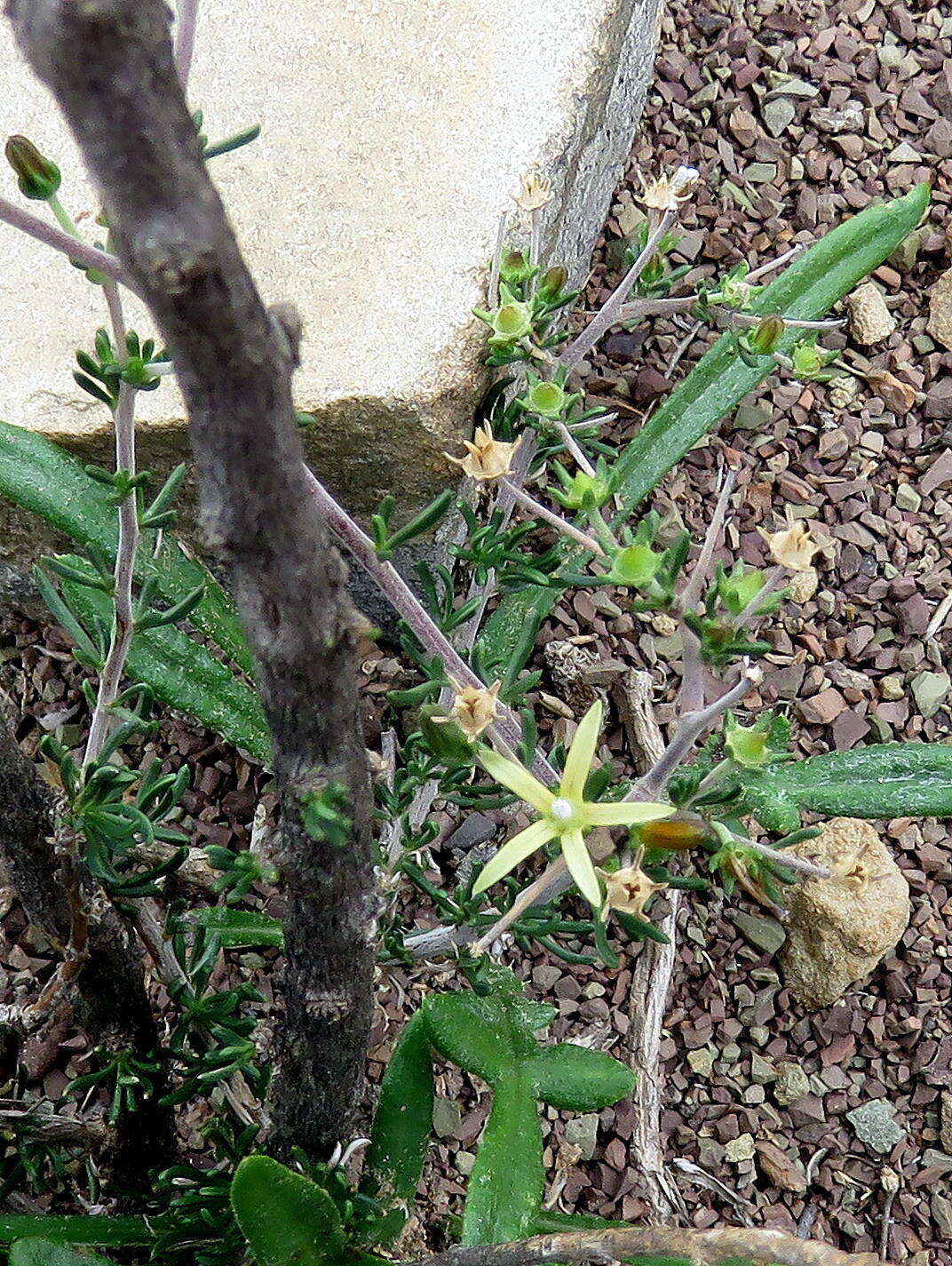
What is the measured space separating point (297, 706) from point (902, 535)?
76.5 inches

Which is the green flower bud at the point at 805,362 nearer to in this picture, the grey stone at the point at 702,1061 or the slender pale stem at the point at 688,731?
the slender pale stem at the point at 688,731

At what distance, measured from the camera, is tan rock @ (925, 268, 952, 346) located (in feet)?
8.71

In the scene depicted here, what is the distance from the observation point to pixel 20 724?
7.28ft

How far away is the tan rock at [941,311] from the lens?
2654 mm

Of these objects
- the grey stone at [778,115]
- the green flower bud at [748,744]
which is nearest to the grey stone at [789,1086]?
the green flower bud at [748,744]

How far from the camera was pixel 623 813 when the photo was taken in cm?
118

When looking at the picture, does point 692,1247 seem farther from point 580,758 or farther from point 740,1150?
point 740,1150

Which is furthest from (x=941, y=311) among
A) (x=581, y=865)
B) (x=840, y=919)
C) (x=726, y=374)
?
(x=581, y=865)

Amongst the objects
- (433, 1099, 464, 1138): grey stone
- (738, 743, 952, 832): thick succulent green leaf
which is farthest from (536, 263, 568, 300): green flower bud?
(433, 1099, 464, 1138): grey stone

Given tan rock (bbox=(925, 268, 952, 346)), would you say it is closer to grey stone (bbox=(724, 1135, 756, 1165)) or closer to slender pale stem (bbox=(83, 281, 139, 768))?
grey stone (bbox=(724, 1135, 756, 1165))

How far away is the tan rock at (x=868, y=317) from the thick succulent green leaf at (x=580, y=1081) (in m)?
1.66

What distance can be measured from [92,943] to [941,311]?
7.11ft

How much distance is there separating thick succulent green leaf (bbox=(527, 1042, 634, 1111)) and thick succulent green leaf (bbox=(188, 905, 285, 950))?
1.31ft

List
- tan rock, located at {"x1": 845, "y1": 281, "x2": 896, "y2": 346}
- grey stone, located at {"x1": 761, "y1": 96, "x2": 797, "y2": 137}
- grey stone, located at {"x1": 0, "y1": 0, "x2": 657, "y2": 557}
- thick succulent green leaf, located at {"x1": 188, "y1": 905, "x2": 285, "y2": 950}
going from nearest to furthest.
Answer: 1. thick succulent green leaf, located at {"x1": 188, "y1": 905, "x2": 285, "y2": 950}
2. grey stone, located at {"x1": 0, "y1": 0, "x2": 657, "y2": 557}
3. tan rock, located at {"x1": 845, "y1": 281, "x2": 896, "y2": 346}
4. grey stone, located at {"x1": 761, "y1": 96, "x2": 797, "y2": 137}
